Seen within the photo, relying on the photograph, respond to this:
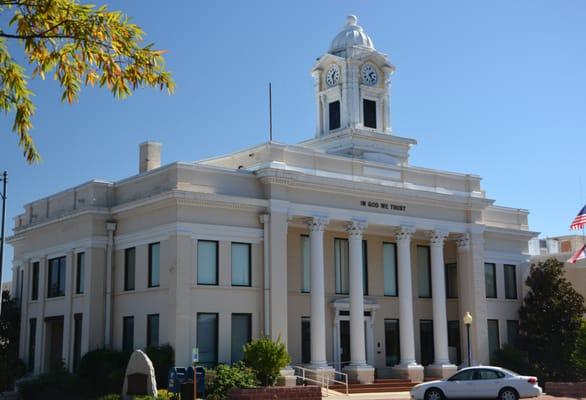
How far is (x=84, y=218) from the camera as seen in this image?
38469 millimetres

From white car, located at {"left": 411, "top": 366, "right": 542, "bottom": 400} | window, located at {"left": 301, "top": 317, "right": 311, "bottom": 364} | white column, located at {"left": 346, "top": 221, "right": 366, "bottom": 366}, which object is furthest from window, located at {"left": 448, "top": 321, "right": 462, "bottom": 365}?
white car, located at {"left": 411, "top": 366, "right": 542, "bottom": 400}

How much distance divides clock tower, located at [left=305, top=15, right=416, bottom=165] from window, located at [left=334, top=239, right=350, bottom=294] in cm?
564

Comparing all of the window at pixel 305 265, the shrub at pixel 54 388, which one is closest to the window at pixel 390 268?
the window at pixel 305 265

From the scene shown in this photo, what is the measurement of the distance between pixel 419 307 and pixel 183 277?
15.3 meters

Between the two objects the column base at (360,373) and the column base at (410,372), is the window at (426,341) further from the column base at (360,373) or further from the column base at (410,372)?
the column base at (360,373)

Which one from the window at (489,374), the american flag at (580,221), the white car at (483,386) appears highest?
the american flag at (580,221)

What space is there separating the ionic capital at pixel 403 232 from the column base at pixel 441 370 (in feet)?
21.5

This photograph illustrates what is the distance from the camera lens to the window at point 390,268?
43875mm

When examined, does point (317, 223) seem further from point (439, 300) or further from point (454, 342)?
point (454, 342)

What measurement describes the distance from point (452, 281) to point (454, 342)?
3357 mm

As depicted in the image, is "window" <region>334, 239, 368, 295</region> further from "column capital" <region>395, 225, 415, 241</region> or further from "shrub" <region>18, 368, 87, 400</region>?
"shrub" <region>18, 368, 87, 400</region>

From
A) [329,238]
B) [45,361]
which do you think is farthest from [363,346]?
[45,361]

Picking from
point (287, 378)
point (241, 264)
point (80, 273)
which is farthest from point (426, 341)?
point (80, 273)

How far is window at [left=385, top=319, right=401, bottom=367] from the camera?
4322cm
